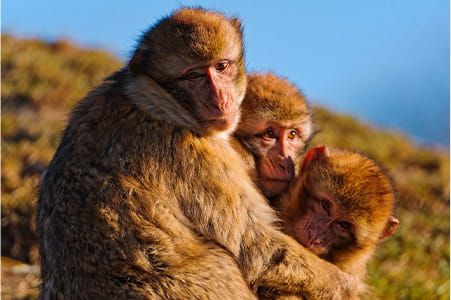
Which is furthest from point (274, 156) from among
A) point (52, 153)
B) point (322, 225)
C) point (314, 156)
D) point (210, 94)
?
point (52, 153)

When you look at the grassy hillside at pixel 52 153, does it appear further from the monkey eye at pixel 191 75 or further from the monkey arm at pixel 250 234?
the monkey eye at pixel 191 75

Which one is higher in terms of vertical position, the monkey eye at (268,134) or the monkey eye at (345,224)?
the monkey eye at (268,134)

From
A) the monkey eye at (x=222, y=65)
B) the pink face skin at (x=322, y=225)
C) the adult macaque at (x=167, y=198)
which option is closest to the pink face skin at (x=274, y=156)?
the pink face skin at (x=322, y=225)

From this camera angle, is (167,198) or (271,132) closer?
(167,198)

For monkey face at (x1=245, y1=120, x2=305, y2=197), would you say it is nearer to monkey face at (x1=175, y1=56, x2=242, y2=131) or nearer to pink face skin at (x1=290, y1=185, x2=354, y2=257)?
pink face skin at (x1=290, y1=185, x2=354, y2=257)

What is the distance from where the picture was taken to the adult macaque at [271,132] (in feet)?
15.2

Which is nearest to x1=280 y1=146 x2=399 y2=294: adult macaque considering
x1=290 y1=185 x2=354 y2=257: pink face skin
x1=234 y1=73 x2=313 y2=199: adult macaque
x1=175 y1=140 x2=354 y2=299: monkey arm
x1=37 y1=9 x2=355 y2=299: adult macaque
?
x1=290 y1=185 x2=354 y2=257: pink face skin

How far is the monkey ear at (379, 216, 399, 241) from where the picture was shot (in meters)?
4.70

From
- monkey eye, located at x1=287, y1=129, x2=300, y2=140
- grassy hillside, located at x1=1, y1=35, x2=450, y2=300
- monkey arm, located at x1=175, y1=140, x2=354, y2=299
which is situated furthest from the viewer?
grassy hillside, located at x1=1, y1=35, x2=450, y2=300

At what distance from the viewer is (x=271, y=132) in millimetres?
4777

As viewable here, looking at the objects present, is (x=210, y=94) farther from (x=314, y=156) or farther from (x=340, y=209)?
(x=340, y=209)

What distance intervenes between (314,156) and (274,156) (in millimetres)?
300

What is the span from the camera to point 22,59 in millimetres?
11297

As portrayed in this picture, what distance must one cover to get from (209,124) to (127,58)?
3.14 ft
